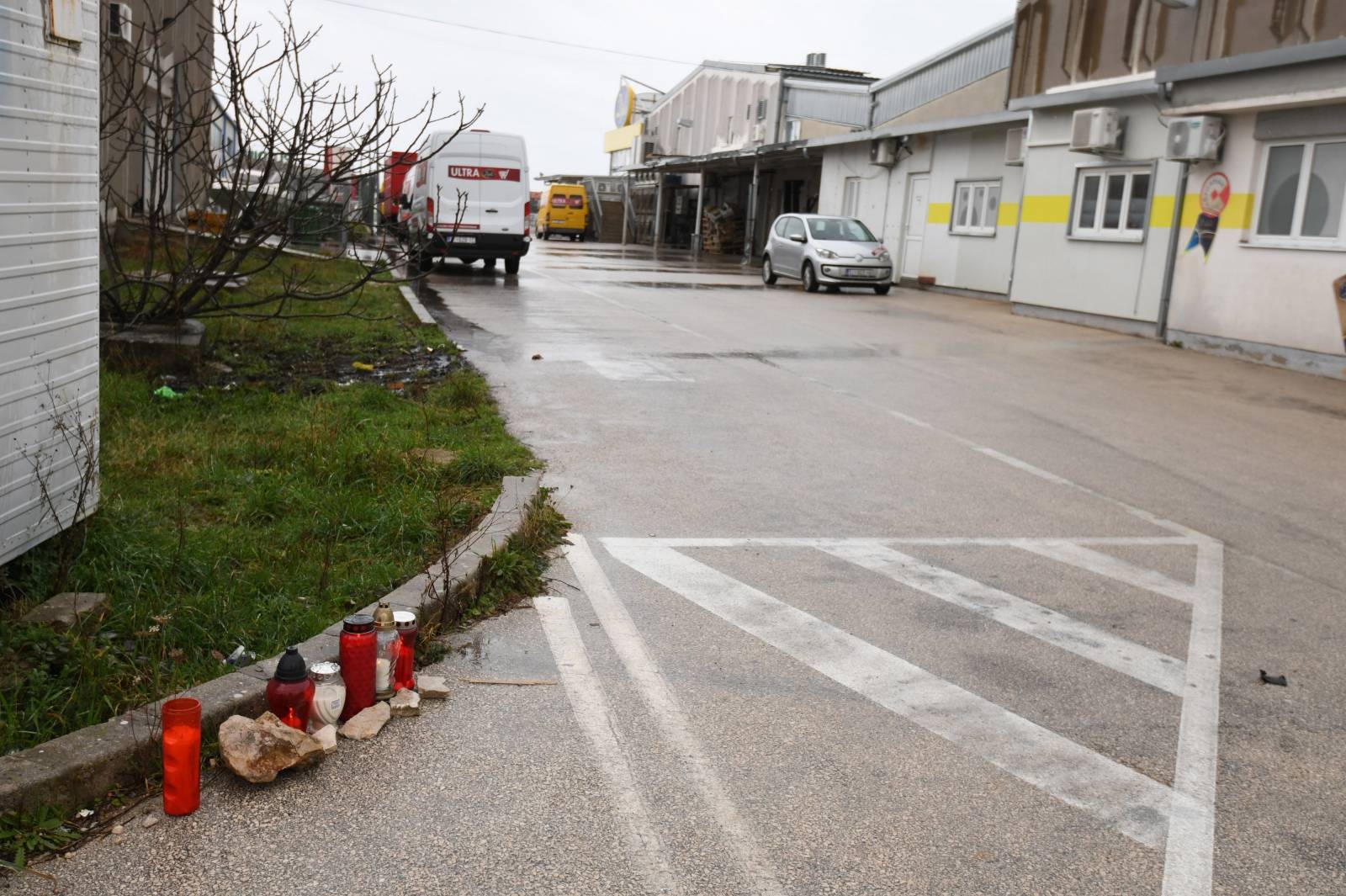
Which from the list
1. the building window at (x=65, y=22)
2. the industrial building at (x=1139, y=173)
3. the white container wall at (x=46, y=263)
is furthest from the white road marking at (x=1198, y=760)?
the industrial building at (x=1139, y=173)

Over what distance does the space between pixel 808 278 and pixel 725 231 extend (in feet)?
74.7

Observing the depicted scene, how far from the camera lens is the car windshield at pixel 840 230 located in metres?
25.9

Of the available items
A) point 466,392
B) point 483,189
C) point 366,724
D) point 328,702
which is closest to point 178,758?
point 328,702

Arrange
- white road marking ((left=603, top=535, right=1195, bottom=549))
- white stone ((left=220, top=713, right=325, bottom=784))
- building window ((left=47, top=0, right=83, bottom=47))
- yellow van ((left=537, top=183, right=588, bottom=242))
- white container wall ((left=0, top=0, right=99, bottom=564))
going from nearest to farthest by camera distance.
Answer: white stone ((left=220, top=713, right=325, bottom=784)) < white container wall ((left=0, top=0, right=99, bottom=564)) < building window ((left=47, top=0, right=83, bottom=47)) < white road marking ((left=603, top=535, right=1195, bottom=549)) < yellow van ((left=537, top=183, right=588, bottom=242))

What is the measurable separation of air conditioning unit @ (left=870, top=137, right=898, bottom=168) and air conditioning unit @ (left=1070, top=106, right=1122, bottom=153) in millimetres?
10649

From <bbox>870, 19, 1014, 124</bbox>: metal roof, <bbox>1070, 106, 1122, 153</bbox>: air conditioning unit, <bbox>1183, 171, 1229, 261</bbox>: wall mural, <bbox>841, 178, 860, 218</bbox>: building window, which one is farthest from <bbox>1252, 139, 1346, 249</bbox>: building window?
<bbox>841, 178, 860, 218</bbox>: building window

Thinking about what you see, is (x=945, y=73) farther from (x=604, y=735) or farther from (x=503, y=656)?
(x=604, y=735)

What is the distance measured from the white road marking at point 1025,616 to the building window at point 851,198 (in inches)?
1079

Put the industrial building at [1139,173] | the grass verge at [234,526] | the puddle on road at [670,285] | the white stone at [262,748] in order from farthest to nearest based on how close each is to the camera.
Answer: the puddle on road at [670,285], the industrial building at [1139,173], the grass verge at [234,526], the white stone at [262,748]

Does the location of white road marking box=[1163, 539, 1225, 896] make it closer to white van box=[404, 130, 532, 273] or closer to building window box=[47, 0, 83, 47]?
building window box=[47, 0, 83, 47]

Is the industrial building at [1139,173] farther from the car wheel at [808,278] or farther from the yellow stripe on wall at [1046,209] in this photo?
the car wheel at [808,278]

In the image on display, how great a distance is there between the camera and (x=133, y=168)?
1961 centimetres

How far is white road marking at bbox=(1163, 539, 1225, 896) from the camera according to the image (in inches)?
126

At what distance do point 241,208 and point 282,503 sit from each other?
15.3ft
